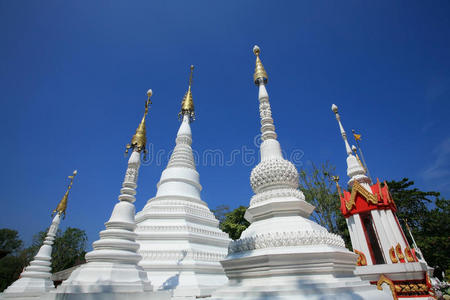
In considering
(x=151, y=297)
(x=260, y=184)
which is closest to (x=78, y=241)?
(x=151, y=297)

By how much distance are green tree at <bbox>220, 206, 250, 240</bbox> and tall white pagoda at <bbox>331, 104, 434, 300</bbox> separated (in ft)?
55.0

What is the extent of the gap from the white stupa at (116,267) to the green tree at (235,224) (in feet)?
66.8

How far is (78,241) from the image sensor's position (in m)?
37.2

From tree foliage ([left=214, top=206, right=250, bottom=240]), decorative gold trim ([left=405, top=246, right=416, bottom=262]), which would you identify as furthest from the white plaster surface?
tree foliage ([left=214, top=206, right=250, bottom=240])

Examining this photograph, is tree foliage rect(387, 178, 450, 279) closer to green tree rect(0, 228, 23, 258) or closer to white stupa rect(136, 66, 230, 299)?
white stupa rect(136, 66, 230, 299)

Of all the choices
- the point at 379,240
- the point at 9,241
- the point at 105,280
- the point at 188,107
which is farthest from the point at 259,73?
the point at 9,241

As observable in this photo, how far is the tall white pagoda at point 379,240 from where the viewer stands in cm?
680

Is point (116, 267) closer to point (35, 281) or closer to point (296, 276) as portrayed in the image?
point (296, 276)

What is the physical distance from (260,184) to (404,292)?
5961 millimetres

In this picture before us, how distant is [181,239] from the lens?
932cm

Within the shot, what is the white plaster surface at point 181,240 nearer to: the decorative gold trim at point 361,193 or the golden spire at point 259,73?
the decorative gold trim at point 361,193

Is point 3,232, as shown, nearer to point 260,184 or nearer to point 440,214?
point 260,184

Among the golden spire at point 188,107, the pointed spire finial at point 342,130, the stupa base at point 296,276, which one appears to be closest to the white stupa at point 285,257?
the stupa base at point 296,276

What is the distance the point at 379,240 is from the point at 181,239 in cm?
758
